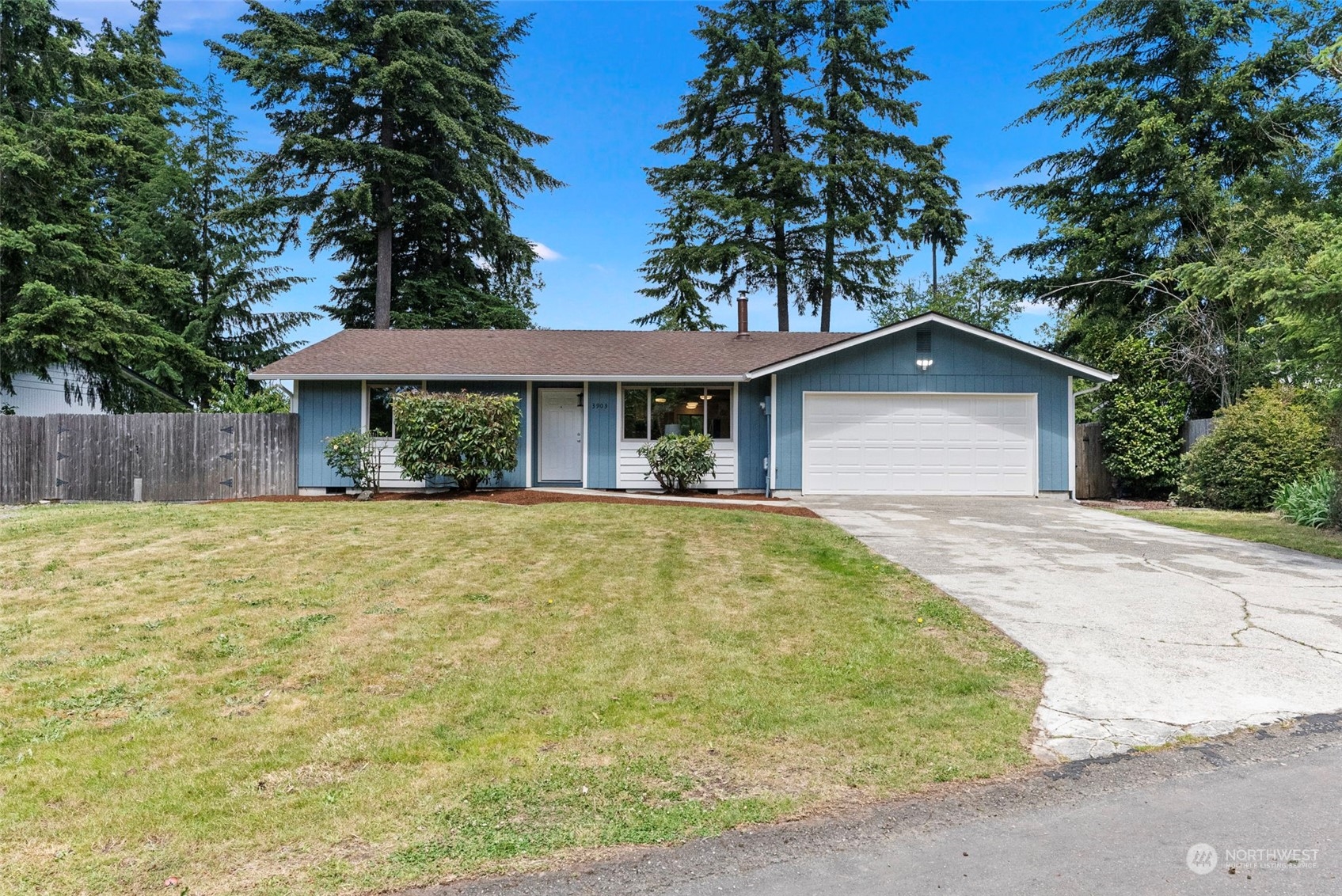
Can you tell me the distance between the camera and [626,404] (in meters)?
14.5

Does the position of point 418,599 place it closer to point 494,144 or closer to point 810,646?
point 810,646

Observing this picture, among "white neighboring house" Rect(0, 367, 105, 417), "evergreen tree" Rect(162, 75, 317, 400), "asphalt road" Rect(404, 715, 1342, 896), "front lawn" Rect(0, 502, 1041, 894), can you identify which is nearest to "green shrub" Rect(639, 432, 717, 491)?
"front lawn" Rect(0, 502, 1041, 894)

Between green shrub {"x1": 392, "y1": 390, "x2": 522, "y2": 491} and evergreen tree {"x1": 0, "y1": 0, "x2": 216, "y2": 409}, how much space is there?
9.72 metres

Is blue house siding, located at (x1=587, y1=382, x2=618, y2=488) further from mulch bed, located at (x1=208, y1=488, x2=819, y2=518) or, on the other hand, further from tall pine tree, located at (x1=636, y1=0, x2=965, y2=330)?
tall pine tree, located at (x1=636, y1=0, x2=965, y2=330)

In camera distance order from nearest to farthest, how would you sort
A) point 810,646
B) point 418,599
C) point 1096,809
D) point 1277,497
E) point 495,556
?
point 1096,809 → point 810,646 → point 418,599 → point 495,556 → point 1277,497

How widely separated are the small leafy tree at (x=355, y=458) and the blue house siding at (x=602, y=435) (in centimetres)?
410

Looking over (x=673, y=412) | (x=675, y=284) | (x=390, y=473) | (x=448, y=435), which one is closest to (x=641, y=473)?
(x=673, y=412)

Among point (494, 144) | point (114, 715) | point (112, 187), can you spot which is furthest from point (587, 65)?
point (114, 715)

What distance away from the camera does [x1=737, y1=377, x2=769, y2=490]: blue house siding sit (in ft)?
47.2

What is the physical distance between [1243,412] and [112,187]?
100 ft

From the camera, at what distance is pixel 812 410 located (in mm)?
14039

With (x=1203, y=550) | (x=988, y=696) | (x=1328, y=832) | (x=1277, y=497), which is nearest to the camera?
(x=1328, y=832)

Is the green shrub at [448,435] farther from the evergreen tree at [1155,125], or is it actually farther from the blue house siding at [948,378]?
the evergreen tree at [1155,125]

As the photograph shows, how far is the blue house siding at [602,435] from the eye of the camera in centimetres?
1434
